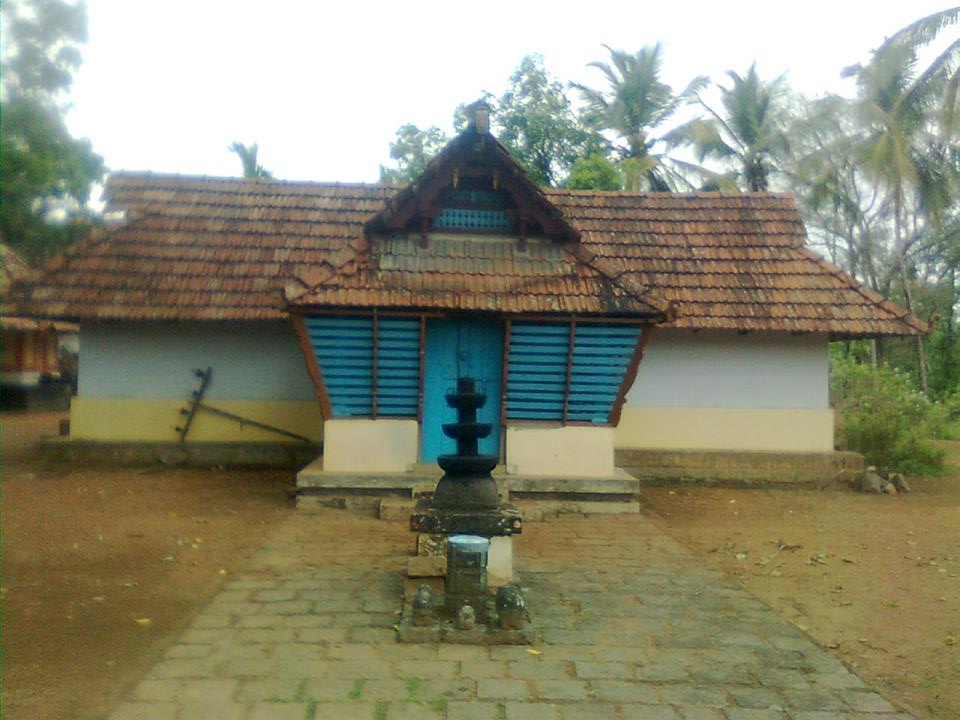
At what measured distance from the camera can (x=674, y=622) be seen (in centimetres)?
593

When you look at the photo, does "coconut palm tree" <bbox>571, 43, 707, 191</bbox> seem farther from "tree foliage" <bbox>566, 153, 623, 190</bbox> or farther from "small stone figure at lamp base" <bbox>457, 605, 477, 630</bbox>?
"small stone figure at lamp base" <bbox>457, 605, 477, 630</bbox>

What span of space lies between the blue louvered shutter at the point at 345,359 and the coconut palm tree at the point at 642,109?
17442 mm

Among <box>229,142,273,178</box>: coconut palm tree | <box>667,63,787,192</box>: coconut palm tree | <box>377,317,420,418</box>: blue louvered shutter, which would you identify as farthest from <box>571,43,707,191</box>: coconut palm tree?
<box>377,317,420,418</box>: blue louvered shutter

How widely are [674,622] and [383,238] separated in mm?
6009

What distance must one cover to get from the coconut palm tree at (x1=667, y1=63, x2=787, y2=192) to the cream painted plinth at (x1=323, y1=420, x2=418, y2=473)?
60.6 feet

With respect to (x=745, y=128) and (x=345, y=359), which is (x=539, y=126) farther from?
(x=345, y=359)

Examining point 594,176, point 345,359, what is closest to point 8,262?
point 345,359

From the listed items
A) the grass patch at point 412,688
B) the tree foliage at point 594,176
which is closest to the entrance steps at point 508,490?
the grass patch at point 412,688

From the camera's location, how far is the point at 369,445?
10.0 metres

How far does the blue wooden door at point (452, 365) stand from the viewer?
10344 mm

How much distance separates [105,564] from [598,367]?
565 centimetres

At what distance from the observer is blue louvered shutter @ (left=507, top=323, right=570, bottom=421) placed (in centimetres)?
1004

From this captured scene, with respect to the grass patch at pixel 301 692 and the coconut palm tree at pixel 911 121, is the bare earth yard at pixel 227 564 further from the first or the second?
the coconut palm tree at pixel 911 121

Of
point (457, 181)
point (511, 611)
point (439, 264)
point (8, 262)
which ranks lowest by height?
point (511, 611)
